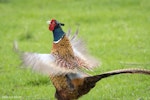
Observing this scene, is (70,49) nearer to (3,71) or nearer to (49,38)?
(3,71)

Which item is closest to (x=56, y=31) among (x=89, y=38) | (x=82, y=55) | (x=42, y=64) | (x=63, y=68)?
(x=63, y=68)

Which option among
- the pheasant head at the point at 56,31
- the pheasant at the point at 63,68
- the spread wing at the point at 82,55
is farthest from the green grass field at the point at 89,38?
the pheasant head at the point at 56,31

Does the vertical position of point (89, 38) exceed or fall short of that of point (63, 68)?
it falls short

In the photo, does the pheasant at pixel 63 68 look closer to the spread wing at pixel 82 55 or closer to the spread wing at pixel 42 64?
the spread wing at pixel 42 64

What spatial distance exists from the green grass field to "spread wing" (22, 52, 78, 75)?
172cm

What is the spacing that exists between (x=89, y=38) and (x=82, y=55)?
6.65m

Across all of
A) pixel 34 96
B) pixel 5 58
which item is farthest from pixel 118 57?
pixel 34 96

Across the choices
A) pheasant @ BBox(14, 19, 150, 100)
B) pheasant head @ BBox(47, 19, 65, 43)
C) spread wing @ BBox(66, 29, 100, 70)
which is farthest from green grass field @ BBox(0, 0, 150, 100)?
Answer: pheasant head @ BBox(47, 19, 65, 43)

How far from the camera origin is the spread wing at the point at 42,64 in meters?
7.68

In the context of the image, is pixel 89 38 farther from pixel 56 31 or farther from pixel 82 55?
pixel 56 31

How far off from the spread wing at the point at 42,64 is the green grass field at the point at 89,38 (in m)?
1.72

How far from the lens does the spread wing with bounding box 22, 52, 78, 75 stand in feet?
25.2

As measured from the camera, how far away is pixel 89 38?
15.8 metres

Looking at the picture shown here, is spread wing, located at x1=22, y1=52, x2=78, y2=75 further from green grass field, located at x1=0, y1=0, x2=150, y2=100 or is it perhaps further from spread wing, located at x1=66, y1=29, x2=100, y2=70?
green grass field, located at x1=0, y1=0, x2=150, y2=100
